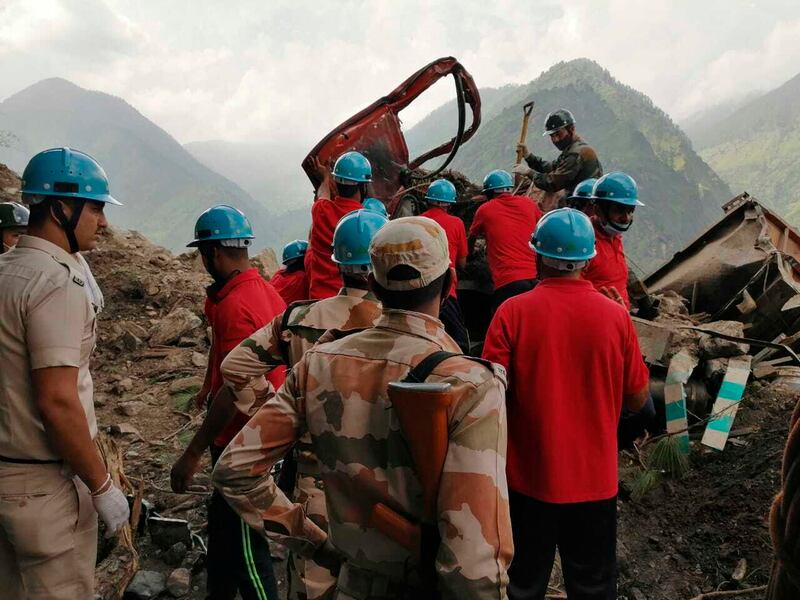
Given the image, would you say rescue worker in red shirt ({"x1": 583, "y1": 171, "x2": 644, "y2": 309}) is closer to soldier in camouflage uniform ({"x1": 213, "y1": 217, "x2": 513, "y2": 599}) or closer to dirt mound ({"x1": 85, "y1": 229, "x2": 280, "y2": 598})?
soldier in camouflage uniform ({"x1": 213, "y1": 217, "x2": 513, "y2": 599})

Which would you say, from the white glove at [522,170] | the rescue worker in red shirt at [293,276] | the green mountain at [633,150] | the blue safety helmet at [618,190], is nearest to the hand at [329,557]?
the rescue worker in red shirt at [293,276]

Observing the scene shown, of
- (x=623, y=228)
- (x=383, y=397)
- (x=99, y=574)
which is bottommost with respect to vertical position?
(x=99, y=574)

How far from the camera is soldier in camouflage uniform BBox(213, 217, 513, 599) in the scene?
1.19m

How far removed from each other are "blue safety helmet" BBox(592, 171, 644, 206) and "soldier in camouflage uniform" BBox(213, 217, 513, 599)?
2.53 meters

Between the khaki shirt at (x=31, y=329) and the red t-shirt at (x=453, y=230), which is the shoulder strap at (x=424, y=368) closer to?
the khaki shirt at (x=31, y=329)

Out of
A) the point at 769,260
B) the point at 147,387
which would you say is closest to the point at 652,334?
the point at 769,260

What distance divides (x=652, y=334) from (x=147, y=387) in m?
5.15

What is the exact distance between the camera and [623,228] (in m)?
3.53

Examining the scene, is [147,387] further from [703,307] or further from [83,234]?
[703,307]

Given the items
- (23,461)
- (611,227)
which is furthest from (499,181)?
(23,461)

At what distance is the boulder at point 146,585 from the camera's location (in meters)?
2.98

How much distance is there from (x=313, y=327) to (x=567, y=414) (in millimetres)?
1103

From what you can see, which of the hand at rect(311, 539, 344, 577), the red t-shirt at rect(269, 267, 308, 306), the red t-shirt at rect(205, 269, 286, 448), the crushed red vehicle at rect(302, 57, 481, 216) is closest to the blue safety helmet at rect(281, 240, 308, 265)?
the red t-shirt at rect(269, 267, 308, 306)

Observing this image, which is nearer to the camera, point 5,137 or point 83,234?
point 83,234
